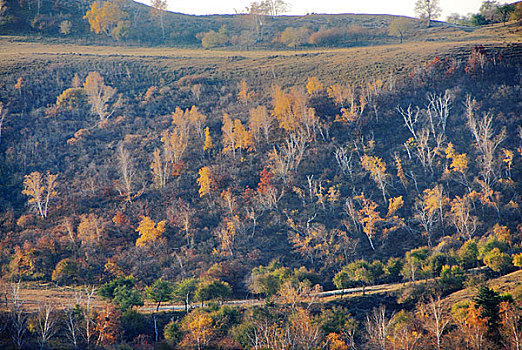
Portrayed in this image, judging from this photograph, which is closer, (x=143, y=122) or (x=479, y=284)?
(x=479, y=284)

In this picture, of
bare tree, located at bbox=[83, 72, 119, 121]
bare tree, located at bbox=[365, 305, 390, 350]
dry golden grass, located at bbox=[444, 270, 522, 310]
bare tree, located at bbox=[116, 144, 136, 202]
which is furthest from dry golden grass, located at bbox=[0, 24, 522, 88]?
bare tree, located at bbox=[365, 305, 390, 350]

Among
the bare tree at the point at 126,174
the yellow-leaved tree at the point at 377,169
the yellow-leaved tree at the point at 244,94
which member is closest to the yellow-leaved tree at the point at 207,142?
the bare tree at the point at 126,174

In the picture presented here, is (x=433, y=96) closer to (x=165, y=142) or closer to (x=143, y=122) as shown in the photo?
(x=165, y=142)

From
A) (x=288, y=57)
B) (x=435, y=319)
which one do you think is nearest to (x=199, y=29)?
(x=288, y=57)

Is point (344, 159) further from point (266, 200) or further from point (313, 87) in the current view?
point (313, 87)

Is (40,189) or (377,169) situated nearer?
(377,169)

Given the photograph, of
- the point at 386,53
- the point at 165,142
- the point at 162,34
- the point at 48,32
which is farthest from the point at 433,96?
the point at 48,32
